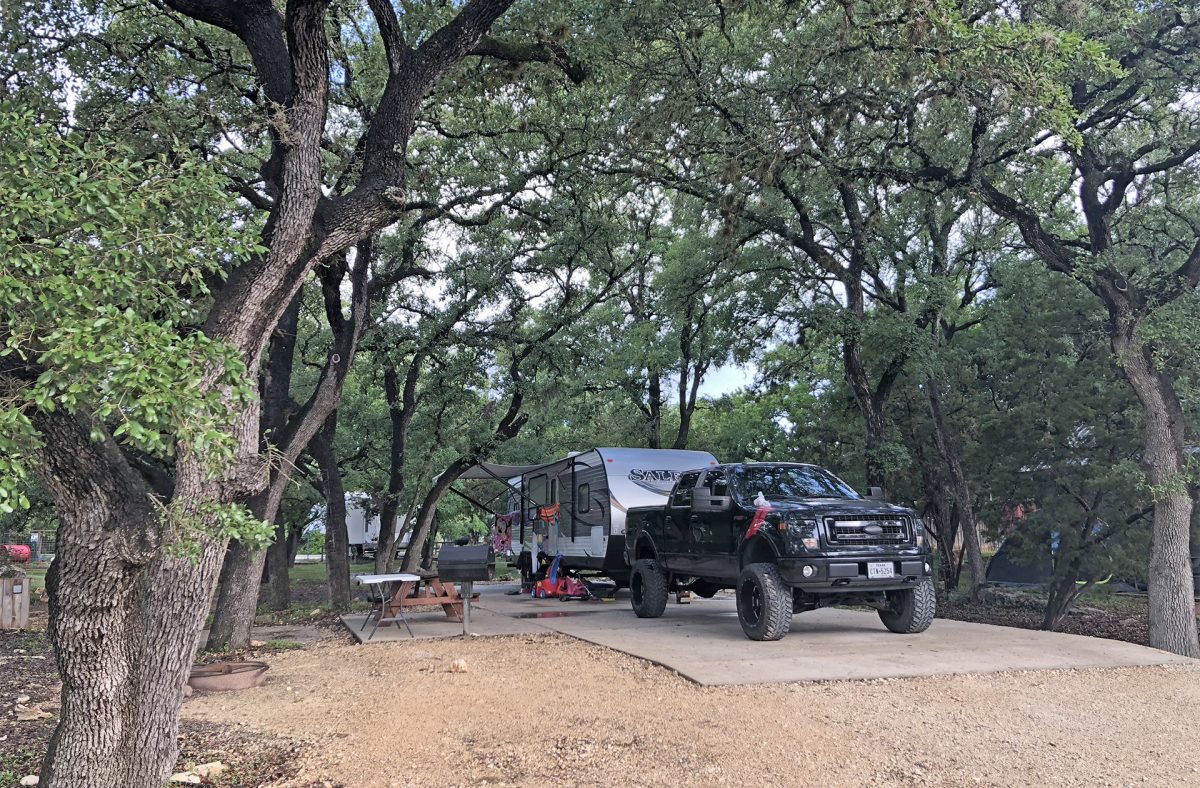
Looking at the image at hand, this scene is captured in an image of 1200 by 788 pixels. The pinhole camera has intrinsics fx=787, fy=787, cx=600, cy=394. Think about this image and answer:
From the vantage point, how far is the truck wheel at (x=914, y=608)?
28.6ft

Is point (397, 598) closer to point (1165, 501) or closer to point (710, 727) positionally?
point (710, 727)

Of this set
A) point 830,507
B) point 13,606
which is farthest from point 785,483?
point 13,606

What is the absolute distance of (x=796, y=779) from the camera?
14.0 feet

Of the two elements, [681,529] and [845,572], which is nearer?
[845,572]

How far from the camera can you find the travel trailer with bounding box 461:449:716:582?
513 inches

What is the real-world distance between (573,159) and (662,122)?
2.26 m

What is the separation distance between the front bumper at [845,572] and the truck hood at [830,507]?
1.57ft

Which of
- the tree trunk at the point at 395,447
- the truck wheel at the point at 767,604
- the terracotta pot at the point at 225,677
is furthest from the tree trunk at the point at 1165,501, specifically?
the tree trunk at the point at 395,447

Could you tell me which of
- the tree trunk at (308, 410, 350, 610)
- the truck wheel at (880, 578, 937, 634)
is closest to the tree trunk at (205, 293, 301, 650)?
the tree trunk at (308, 410, 350, 610)

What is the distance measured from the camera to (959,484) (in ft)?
48.3

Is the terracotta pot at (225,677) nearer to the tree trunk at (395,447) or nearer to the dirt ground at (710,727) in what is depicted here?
the dirt ground at (710,727)

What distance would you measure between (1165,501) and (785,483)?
4.52m

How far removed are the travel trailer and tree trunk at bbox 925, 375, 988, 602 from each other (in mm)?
4546

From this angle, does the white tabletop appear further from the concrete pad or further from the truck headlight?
the truck headlight
